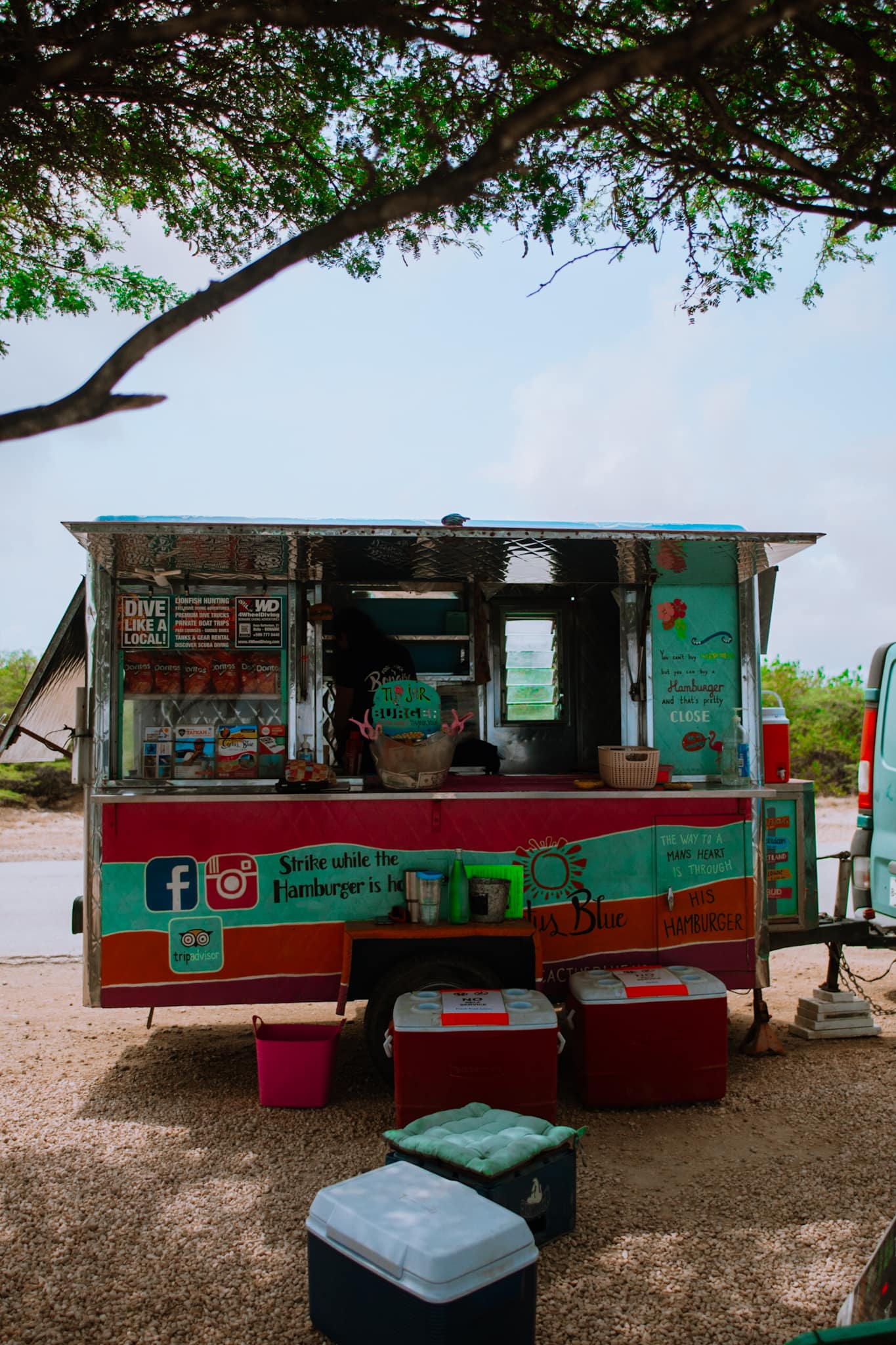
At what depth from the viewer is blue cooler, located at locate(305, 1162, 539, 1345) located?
8.21 ft

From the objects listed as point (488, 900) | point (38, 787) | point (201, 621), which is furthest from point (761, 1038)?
point (38, 787)

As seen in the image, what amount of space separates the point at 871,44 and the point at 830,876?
964 centimetres

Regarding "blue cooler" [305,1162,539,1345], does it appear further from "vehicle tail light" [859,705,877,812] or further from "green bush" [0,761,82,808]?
"green bush" [0,761,82,808]

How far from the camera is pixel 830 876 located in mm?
11992

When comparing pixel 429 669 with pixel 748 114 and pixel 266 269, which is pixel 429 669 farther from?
pixel 266 269

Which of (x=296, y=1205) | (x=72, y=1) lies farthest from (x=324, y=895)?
(x=72, y=1)

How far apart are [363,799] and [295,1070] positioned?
4.28 feet

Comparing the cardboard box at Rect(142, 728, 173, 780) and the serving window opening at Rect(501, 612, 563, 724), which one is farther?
the serving window opening at Rect(501, 612, 563, 724)

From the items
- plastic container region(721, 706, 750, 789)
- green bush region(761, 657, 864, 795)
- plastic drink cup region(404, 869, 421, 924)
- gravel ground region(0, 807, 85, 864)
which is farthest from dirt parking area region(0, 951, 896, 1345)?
green bush region(761, 657, 864, 795)

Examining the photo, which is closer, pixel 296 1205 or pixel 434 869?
pixel 296 1205

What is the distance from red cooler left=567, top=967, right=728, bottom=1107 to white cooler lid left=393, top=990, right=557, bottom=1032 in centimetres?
34

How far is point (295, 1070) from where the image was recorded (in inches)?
184

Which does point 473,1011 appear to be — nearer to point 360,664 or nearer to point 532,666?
point 360,664

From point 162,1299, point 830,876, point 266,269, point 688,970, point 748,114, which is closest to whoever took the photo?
point 266,269
